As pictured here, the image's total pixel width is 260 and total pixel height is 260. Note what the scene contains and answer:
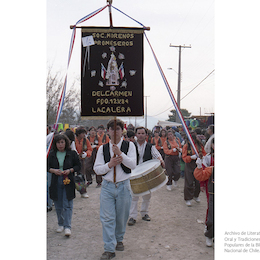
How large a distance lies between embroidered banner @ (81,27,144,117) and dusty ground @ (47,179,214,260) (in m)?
2.12

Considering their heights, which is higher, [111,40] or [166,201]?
[111,40]

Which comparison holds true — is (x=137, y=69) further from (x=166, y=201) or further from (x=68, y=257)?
(x=166, y=201)

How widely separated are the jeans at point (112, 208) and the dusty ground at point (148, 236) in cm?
34

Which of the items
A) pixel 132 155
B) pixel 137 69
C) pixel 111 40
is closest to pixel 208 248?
pixel 132 155

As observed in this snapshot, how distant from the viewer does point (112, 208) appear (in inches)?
175

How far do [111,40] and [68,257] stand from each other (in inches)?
131

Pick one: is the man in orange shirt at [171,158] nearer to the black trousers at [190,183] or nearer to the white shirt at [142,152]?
the black trousers at [190,183]

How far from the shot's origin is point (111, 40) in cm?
461

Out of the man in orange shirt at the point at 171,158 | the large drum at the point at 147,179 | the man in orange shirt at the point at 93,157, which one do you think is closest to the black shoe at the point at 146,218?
the large drum at the point at 147,179

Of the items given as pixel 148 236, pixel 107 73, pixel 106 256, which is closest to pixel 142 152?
pixel 148 236

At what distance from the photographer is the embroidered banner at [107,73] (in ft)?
15.1

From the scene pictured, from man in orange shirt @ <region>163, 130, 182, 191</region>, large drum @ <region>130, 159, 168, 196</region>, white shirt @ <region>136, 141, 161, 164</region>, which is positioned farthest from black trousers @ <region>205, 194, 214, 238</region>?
man in orange shirt @ <region>163, 130, 182, 191</region>

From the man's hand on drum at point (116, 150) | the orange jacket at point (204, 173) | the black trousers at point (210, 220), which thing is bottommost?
the black trousers at point (210, 220)

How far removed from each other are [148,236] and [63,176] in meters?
1.84
